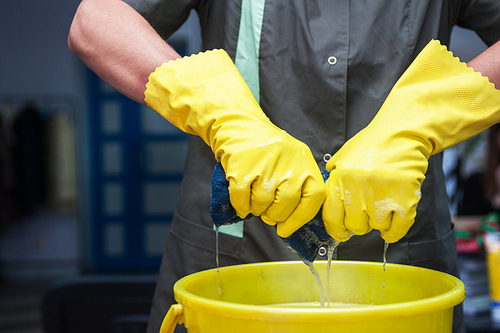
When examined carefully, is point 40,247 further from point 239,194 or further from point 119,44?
point 239,194

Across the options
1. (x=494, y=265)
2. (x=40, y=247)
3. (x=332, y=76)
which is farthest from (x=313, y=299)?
(x=40, y=247)

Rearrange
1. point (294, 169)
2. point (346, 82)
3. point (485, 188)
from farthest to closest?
point (485, 188)
point (346, 82)
point (294, 169)

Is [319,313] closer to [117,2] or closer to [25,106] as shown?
[117,2]

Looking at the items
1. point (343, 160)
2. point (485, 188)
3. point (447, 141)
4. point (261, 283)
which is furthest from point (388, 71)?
point (485, 188)

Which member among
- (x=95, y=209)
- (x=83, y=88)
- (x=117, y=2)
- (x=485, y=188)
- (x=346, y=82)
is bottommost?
(x=95, y=209)

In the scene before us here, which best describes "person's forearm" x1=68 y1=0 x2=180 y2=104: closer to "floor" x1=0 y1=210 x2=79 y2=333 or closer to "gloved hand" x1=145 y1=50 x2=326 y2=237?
"gloved hand" x1=145 y1=50 x2=326 y2=237

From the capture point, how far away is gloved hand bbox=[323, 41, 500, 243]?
0.57m

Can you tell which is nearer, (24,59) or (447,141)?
(447,141)

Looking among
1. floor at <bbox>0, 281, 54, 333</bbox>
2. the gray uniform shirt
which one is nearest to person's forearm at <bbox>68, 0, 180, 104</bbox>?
the gray uniform shirt

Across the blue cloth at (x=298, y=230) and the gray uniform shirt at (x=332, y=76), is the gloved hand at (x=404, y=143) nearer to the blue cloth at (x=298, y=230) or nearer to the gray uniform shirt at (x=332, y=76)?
the blue cloth at (x=298, y=230)

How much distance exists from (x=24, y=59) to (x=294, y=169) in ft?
17.8

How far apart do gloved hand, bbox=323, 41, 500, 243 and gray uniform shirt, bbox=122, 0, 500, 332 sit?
0.64ft

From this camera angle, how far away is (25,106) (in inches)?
203

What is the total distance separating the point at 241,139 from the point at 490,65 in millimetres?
464
